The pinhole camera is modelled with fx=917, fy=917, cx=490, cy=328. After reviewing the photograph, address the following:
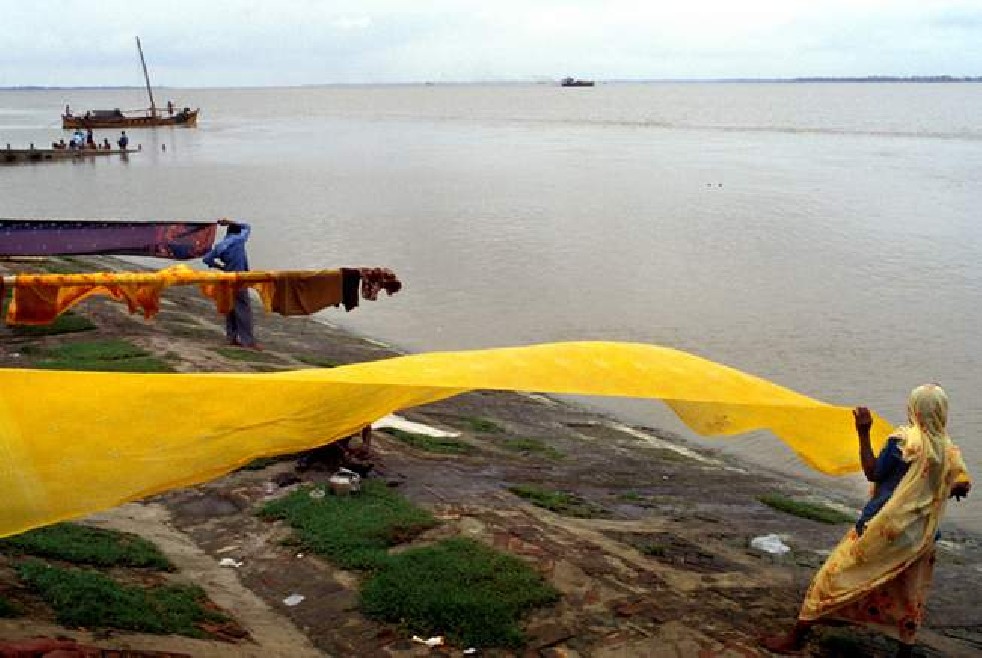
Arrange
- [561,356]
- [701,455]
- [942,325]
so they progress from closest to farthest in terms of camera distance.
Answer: [561,356]
[701,455]
[942,325]

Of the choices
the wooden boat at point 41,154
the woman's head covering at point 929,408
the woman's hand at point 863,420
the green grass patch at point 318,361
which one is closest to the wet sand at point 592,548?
the woman's hand at point 863,420

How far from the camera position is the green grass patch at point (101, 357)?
988 cm

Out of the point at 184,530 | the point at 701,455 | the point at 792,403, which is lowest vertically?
the point at 701,455

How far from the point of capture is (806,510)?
8453 mm

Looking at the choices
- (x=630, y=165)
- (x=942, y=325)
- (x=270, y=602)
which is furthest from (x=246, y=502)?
(x=630, y=165)

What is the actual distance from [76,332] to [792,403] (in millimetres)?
9744

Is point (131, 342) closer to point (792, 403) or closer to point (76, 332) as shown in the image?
point (76, 332)

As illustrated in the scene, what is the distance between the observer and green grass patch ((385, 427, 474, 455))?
A: 850cm

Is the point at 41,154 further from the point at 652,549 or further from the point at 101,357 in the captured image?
the point at 652,549

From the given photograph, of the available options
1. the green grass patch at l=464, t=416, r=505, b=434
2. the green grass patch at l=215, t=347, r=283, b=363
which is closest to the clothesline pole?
the green grass patch at l=464, t=416, r=505, b=434

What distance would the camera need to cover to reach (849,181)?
4072 cm

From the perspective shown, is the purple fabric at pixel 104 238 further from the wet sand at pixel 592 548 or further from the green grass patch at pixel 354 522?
the green grass patch at pixel 354 522

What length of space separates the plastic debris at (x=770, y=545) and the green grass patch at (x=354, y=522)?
7.98 ft

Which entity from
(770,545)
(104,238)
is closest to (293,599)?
(770,545)
